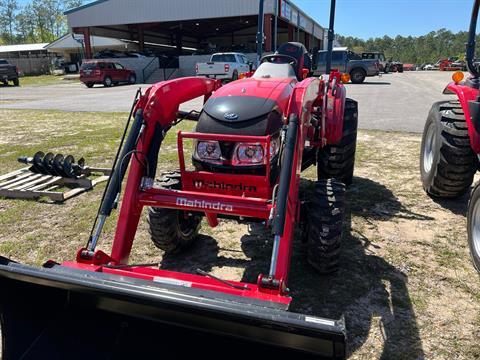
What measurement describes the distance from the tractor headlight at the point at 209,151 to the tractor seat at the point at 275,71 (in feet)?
4.15

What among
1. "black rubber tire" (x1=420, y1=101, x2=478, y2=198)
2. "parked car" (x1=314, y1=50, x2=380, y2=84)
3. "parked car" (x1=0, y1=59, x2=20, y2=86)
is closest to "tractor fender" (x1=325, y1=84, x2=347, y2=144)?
"black rubber tire" (x1=420, y1=101, x2=478, y2=198)

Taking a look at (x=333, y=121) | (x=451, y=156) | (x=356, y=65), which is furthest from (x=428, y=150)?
(x=356, y=65)

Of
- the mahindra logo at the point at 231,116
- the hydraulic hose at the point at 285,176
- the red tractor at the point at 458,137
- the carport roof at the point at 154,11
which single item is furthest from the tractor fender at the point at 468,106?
the carport roof at the point at 154,11

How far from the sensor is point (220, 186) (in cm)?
327

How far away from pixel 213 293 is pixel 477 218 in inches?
96.1

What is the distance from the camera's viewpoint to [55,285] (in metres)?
2.13

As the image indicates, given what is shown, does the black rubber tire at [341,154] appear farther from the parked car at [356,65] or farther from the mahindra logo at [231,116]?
the parked car at [356,65]

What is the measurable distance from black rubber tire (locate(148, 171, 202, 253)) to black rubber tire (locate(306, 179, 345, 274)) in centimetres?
111

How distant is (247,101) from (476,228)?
213cm

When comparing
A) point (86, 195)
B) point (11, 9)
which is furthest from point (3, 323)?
point (11, 9)

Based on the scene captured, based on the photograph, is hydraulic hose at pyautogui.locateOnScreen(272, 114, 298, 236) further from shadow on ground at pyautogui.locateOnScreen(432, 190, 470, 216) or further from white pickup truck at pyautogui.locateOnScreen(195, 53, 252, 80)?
white pickup truck at pyautogui.locateOnScreen(195, 53, 252, 80)

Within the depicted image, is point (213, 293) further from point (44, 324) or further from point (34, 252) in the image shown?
point (34, 252)

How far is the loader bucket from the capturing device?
1.95 m

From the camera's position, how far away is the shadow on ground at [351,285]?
9.12ft
